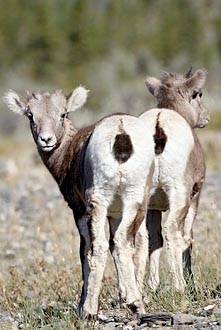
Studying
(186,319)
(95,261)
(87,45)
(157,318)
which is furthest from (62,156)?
(87,45)

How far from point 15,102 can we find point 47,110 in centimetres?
51

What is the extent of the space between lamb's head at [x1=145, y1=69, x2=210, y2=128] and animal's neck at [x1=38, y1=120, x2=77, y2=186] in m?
1.20

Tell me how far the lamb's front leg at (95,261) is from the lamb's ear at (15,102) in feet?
7.04

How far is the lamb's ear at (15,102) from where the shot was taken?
9.86 m

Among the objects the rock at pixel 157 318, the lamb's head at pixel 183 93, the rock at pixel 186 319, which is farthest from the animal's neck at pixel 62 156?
the rock at pixel 186 319

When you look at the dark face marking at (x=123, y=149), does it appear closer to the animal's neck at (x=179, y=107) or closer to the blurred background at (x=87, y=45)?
the animal's neck at (x=179, y=107)

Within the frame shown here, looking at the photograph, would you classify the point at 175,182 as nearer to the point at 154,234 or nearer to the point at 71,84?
the point at 154,234

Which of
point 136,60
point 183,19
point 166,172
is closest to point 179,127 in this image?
point 166,172

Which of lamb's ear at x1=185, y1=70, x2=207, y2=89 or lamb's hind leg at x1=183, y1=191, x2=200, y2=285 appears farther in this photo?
lamb's ear at x1=185, y1=70, x2=207, y2=89

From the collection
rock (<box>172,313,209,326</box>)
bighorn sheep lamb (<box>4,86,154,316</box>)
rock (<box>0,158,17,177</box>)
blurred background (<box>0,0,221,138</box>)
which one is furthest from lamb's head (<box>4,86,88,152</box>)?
blurred background (<box>0,0,221,138</box>)

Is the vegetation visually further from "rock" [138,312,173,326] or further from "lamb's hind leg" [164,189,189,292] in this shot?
"rock" [138,312,173,326]

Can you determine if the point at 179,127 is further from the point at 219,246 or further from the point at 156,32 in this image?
the point at 156,32

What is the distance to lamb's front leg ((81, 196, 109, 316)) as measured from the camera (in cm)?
807

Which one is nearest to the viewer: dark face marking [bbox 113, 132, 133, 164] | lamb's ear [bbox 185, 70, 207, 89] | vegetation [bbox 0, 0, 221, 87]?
dark face marking [bbox 113, 132, 133, 164]
